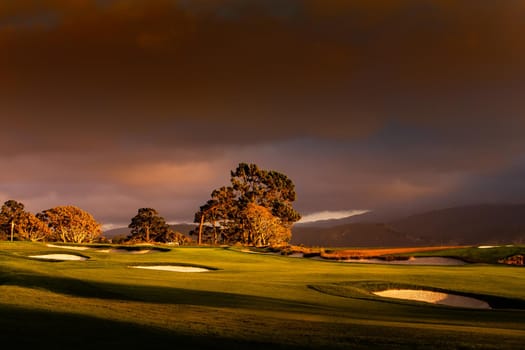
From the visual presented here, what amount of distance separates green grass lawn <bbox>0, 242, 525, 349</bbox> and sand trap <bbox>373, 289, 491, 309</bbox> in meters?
0.54

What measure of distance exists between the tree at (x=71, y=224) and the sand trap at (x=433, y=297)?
208ft

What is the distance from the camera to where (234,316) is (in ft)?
37.6

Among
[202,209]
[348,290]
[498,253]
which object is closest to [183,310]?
[348,290]

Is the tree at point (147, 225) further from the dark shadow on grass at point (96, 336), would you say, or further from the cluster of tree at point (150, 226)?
the dark shadow on grass at point (96, 336)

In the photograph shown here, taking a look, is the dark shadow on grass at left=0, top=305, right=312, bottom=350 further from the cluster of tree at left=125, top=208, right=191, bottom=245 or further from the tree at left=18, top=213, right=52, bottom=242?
the cluster of tree at left=125, top=208, right=191, bottom=245

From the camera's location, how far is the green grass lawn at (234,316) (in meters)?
8.80

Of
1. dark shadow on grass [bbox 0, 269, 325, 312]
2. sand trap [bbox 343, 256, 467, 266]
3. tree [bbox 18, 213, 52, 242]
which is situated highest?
tree [bbox 18, 213, 52, 242]

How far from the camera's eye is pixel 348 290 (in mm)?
19281

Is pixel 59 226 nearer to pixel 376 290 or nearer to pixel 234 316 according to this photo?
pixel 376 290

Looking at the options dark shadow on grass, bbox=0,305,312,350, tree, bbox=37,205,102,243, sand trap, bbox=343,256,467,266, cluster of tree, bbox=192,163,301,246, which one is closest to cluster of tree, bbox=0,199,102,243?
tree, bbox=37,205,102,243

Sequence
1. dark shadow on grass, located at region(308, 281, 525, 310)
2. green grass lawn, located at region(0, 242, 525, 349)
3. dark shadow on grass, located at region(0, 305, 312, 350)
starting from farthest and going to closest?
dark shadow on grass, located at region(308, 281, 525, 310)
green grass lawn, located at region(0, 242, 525, 349)
dark shadow on grass, located at region(0, 305, 312, 350)

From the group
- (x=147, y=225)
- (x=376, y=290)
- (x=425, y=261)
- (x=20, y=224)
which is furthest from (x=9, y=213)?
(x=376, y=290)

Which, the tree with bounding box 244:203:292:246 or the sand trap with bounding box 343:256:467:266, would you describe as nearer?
the sand trap with bounding box 343:256:467:266

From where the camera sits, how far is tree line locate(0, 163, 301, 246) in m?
77.2
